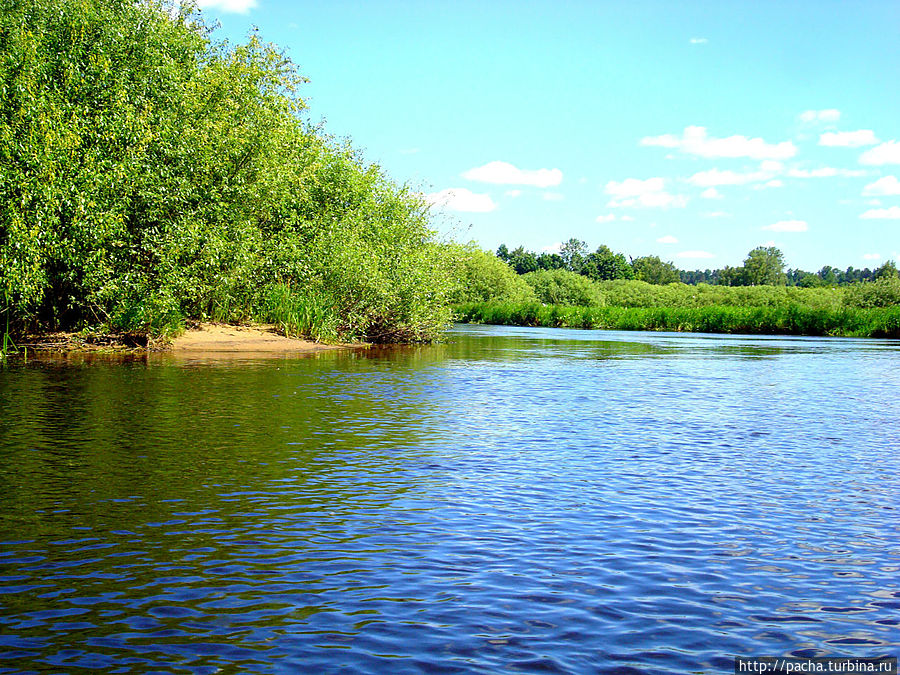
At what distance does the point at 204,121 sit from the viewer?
118ft

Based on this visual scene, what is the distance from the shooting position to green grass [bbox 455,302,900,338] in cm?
8150

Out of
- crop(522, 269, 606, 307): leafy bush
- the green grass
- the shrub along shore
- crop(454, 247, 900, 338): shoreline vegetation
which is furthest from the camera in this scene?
crop(522, 269, 606, 307): leafy bush

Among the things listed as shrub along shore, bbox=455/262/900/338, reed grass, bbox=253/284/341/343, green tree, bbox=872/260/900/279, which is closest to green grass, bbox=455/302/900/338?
shrub along shore, bbox=455/262/900/338

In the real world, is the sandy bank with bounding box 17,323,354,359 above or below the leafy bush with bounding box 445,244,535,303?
below

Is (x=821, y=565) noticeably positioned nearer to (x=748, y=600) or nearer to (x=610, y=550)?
(x=748, y=600)

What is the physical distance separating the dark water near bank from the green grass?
68093 mm

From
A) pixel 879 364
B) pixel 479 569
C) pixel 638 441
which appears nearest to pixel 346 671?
pixel 479 569

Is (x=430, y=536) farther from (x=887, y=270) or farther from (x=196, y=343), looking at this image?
(x=887, y=270)

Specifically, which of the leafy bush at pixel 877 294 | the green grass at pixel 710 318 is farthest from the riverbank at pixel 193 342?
the leafy bush at pixel 877 294

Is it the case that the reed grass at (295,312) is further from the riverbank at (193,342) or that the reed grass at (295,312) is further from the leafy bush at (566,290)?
the leafy bush at (566,290)

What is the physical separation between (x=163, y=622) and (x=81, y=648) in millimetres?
689

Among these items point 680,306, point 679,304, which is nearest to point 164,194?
point 680,306

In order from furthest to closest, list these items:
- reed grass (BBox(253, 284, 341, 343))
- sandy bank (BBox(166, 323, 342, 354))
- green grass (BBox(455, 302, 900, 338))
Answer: green grass (BBox(455, 302, 900, 338))
reed grass (BBox(253, 284, 341, 343))
sandy bank (BBox(166, 323, 342, 354))

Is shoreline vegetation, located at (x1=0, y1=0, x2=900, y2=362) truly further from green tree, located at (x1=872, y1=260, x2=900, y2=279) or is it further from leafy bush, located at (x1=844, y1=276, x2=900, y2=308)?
green tree, located at (x1=872, y1=260, x2=900, y2=279)
